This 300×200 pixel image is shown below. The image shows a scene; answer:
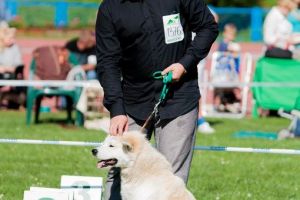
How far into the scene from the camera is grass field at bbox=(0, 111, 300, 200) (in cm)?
759

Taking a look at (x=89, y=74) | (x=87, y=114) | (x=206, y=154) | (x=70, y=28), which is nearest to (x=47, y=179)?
(x=206, y=154)

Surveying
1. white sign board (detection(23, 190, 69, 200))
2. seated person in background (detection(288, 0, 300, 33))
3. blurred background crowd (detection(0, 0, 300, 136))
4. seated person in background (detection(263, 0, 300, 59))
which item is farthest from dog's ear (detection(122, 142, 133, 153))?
seated person in background (detection(288, 0, 300, 33))

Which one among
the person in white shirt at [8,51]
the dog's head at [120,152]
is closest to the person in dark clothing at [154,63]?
the dog's head at [120,152]

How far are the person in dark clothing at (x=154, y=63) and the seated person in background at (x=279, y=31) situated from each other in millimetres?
8995

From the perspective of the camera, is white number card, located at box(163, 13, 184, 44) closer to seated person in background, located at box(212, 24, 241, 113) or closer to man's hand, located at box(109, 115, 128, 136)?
man's hand, located at box(109, 115, 128, 136)

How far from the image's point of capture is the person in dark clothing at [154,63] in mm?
5211

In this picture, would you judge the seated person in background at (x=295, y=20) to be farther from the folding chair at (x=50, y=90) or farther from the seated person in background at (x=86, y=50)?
the folding chair at (x=50, y=90)

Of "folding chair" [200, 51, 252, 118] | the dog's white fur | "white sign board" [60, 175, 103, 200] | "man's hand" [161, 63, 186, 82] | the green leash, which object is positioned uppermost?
"man's hand" [161, 63, 186, 82]

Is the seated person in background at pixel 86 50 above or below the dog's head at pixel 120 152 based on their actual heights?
below

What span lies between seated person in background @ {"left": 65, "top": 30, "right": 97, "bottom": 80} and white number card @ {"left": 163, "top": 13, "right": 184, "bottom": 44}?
9338 mm

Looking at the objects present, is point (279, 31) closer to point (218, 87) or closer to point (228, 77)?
point (228, 77)

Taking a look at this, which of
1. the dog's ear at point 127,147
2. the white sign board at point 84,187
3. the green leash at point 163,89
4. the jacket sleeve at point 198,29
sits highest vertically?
the jacket sleeve at point 198,29

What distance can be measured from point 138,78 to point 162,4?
0.52 meters

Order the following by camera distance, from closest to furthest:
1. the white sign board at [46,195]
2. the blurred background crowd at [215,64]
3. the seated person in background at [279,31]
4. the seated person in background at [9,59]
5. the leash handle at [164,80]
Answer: the leash handle at [164,80] < the white sign board at [46,195] < the blurred background crowd at [215,64] < the seated person in background at [279,31] < the seated person in background at [9,59]
